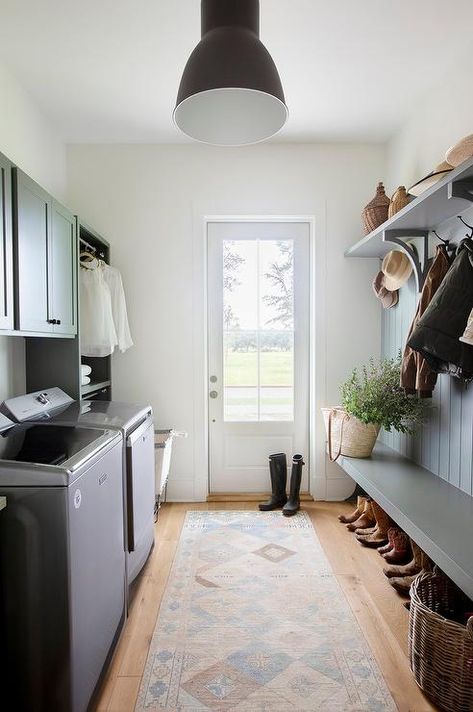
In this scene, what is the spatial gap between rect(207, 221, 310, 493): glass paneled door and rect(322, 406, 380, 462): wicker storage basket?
0.72 m

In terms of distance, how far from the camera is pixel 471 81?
230 cm

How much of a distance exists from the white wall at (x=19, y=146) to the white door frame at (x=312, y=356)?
43.4 inches

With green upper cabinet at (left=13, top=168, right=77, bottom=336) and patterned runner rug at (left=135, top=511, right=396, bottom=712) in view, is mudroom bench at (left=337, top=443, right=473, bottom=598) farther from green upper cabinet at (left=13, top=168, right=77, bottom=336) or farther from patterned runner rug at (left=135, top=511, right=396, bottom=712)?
green upper cabinet at (left=13, top=168, right=77, bottom=336)

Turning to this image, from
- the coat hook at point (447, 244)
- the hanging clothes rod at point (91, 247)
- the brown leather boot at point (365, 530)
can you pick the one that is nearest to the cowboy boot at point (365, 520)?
the brown leather boot at point (365, 530)

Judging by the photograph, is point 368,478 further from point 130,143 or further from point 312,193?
point 130,143

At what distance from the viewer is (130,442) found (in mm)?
2277

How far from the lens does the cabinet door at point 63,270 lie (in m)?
2.45

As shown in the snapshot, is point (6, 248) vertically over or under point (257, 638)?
over

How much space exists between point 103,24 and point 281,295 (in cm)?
205

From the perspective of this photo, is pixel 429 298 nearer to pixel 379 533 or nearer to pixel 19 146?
pixel 379 533

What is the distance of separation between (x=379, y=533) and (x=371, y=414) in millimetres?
736

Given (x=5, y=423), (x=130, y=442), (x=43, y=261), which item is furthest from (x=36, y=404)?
(x=43, y=261)

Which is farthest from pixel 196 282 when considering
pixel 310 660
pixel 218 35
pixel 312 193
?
pixel 310 660

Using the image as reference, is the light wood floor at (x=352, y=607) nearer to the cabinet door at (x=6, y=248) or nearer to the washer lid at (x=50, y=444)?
the washer lid at (x=50, y=444)
